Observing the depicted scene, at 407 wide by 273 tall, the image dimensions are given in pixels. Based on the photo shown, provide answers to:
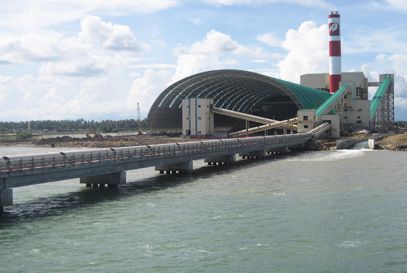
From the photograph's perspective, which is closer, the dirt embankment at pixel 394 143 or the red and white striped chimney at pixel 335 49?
the dirt embankment at pixel 394 143

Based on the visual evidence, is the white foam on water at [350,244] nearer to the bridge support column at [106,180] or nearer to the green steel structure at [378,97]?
the bridge support column at [106,180]

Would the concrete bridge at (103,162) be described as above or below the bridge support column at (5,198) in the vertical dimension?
Answer: above

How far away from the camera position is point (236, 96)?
14138 centimetres

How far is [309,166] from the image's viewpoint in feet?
199

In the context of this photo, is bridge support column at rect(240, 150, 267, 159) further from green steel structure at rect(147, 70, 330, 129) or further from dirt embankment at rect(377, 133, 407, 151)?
green steel structure at rect(147, 70, 330, 129)

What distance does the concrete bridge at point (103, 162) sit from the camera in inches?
1304

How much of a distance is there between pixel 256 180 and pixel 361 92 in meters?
103

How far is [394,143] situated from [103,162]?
58.7 m

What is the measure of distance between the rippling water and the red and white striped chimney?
305ft

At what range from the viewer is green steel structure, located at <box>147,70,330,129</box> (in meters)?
118

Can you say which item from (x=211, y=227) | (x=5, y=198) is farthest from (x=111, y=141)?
(x=211, y=227)

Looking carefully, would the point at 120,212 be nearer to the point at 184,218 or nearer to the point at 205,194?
the point at 184,218

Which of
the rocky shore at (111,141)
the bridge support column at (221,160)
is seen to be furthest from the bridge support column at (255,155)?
the rocky shore at (111,141)

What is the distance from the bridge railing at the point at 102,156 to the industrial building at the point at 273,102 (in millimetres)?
44720
